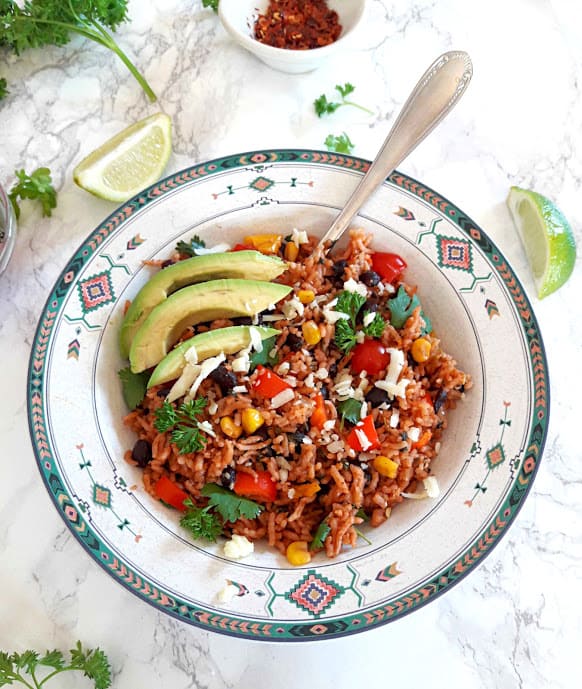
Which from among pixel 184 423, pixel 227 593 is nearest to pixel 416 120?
pixel 184 423

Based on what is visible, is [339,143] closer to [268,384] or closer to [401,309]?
[401,309]

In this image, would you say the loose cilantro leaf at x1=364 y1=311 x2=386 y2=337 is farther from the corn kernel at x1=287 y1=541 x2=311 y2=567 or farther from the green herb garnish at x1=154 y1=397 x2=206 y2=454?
the corn kernel at x1=287 y1=541 x2=311 y2=567

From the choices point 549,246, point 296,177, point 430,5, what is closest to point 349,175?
point 296,177

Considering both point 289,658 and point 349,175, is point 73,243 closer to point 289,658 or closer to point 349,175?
point 349,175

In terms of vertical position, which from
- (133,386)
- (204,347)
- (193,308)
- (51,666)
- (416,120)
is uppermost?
(416,120)

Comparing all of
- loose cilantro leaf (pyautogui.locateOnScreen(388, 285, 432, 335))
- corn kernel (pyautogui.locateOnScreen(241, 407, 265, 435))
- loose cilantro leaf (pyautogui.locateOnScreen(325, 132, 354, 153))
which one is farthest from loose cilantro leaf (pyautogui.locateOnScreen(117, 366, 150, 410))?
loose cilantro leaf (pyautogui.locateOnScreen(325, 132, 354, 153))

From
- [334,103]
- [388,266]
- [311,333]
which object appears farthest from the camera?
[334,103]

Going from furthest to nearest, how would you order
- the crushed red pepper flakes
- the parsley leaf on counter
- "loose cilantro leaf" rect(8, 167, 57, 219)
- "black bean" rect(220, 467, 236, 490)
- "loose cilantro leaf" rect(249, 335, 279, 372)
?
the crushed red pepper flakes < the parsley leaf on counter < "loose cilantro leaf" rect(8, 167, 57, 219) < "loose cilantro leaf" rect(249, 335, 279, 372) < "black bean" rect(220, 467, 236, 490)
